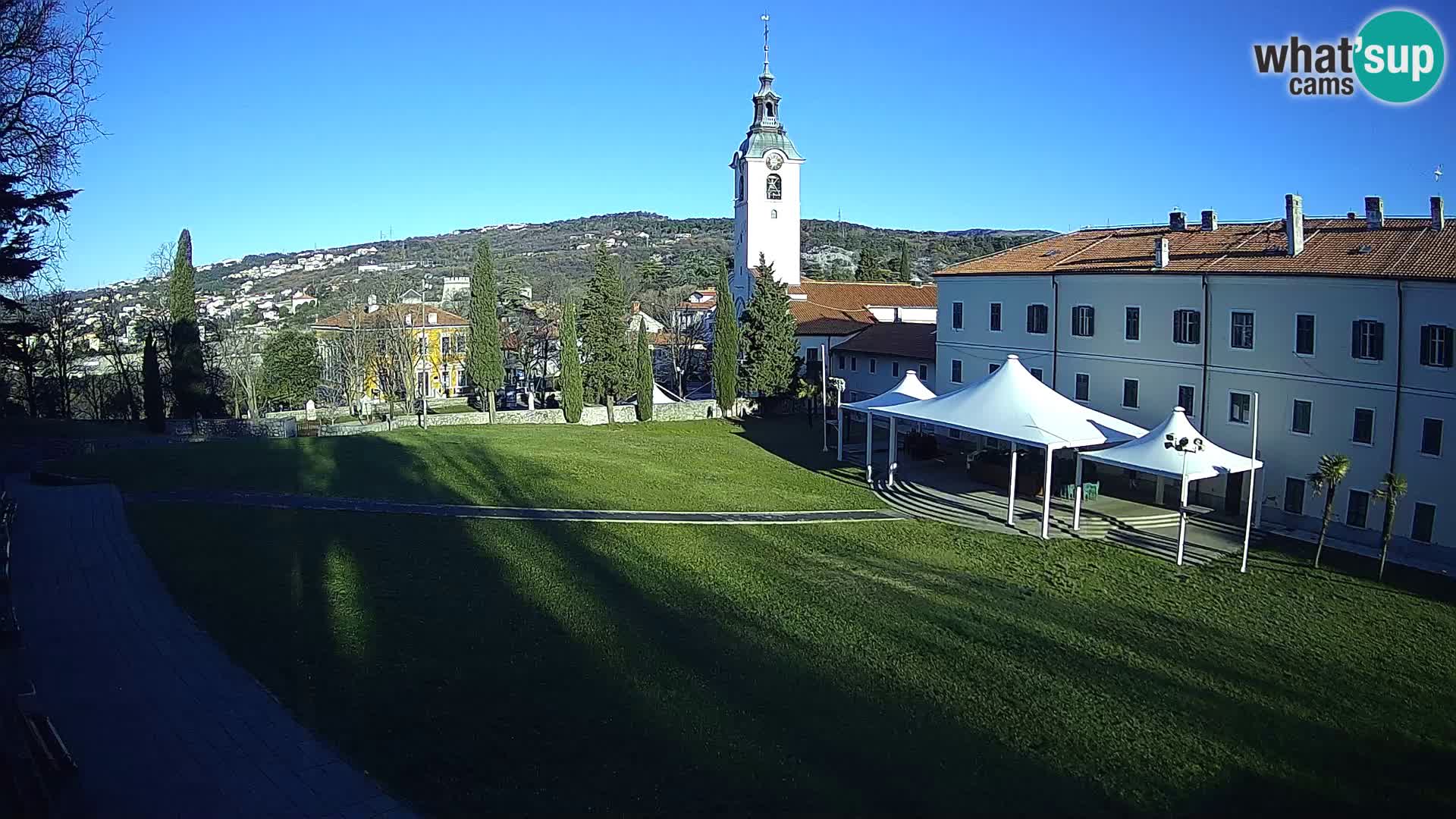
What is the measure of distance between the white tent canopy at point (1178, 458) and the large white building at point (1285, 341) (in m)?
1.65

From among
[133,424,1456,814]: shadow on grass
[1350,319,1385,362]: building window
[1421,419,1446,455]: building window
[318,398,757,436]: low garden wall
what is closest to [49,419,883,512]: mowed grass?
[318,398,757,436]: low garden wall

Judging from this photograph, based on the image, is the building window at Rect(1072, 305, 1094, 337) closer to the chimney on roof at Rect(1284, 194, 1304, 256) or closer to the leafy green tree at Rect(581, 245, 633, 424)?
the chimney on roof at Rect(1284, 194, 1304, 256)

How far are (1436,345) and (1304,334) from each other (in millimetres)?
2516

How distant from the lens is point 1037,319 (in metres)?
25.9

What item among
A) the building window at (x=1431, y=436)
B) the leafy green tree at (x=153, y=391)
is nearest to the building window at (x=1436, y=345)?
the building window at (x=1431, y=436)

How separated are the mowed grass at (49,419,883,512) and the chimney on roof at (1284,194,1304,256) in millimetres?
10666

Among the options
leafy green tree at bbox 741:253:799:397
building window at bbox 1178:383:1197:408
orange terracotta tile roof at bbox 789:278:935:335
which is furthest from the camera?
orange terracotta tile roof at bbox 789:278:935:335

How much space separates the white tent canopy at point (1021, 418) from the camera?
1933cm

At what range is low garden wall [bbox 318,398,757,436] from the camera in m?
33.8

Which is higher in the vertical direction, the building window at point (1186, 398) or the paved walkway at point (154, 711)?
the building window at point (1186, 398)

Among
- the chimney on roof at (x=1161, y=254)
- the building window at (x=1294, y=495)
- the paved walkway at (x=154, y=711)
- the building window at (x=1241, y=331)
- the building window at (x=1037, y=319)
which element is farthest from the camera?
the building window at (x=1037, y=319)

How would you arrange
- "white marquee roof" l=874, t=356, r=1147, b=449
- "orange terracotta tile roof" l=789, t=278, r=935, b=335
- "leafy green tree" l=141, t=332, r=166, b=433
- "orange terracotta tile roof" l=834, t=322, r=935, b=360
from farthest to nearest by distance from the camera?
1. "orange terracotta tile roof" l=789, t=278, r=935, b=335
2. "orange terracotta tile roof" l=834, t=322, r=935, b=360
3. "leafy green tree" l=141, t=332, r=166, b=433
4. "white marquee roof" l=874, t=356, r=1147, b=449

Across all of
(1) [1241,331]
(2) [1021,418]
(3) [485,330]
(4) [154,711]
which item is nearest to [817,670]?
(4) [154,711]

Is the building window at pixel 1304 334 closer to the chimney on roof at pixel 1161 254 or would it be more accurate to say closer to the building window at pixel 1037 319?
the chimney on roof at pixel 1161 254
